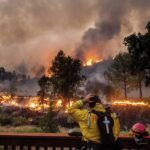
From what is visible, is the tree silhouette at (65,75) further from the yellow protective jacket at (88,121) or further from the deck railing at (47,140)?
the yellow protective jacket at (88,121)

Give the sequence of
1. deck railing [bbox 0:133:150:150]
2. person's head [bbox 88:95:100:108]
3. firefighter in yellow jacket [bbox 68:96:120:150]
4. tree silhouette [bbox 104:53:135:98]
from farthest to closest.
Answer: tree silhouette [bbox 104:53:135:98] → deck railing [bbox 0:133:150:150] → person's head [bbox 88:95:100:108] → firefighter in yellow jacket [bbox 68:96:120:150]

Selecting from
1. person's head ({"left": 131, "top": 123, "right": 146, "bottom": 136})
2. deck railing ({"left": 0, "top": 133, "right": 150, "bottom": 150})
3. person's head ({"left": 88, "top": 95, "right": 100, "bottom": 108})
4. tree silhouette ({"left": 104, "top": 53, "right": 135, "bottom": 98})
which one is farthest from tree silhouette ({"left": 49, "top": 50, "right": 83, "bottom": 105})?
person's head ({"left": 88, "top": 95, "right": 100, "bottom": 108})

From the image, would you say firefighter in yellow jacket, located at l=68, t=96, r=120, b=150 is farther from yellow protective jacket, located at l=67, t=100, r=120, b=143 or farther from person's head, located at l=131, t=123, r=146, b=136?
person's head, located at l=131, t=123, r=146, b=136

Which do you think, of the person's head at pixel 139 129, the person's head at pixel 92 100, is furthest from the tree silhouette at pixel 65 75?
the person's head at pixel 92 100

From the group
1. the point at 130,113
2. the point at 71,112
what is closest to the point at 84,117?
the point at 71,112

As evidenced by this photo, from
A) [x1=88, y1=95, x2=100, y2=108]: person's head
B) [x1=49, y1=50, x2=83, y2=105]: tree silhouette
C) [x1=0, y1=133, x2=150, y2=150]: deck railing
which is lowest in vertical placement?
[x1=0, y1=133, x2=150, y2=150]: deck railing

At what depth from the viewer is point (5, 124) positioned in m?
40.0

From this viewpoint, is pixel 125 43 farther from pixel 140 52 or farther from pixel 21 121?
pixel 21 121

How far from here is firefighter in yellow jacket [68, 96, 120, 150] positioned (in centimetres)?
743

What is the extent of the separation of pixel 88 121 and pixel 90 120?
39 mm

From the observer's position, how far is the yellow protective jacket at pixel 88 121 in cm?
745

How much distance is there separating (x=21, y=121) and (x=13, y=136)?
1372 inches

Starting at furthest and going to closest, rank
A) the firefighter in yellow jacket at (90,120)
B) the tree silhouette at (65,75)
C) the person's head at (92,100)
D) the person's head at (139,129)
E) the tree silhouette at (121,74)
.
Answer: the tree silhouette at (121,74) < the tree silhouette at (65,75) < the person's head at (139,129) < the person's head at (92,100) < the firefighter in yellow jacket at (90,120)

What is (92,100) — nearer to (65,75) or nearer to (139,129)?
(139,129)
